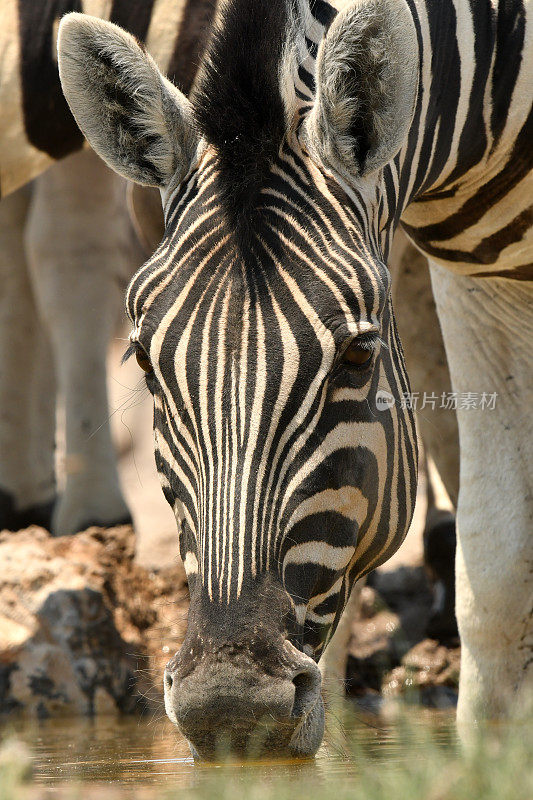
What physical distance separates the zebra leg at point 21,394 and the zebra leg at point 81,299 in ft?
0.68

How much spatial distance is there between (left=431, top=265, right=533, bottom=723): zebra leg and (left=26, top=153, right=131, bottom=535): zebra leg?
2.43 meters

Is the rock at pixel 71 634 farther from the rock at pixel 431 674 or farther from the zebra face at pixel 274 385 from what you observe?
the zebra face at pixel 274 385

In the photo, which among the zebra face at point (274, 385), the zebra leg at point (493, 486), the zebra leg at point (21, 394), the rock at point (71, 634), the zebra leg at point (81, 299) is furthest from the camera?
the zebra leg at point (21, 394)

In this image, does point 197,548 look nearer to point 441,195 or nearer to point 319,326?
point 319,326

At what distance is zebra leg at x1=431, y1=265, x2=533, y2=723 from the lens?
4.98 meters

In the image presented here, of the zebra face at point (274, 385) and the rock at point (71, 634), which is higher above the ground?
the zebra face at point (274, 385)

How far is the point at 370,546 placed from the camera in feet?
11.0

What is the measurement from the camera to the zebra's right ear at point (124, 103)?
11.1ft

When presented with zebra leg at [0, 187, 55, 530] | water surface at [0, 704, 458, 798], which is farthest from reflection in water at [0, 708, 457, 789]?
zebra leg at [0, 187, 55, 530]

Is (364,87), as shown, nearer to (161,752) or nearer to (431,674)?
(161,752)

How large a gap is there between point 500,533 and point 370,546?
1867 mm

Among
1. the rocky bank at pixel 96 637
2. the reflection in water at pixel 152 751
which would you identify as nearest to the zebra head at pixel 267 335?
the reflection in water at pixel 152 751

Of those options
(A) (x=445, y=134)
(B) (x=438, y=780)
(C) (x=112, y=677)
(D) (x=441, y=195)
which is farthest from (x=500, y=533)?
(B) (x=438, y=780)

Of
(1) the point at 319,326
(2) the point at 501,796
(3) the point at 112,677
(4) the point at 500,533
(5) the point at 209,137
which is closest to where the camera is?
(2) the point at 501,796
